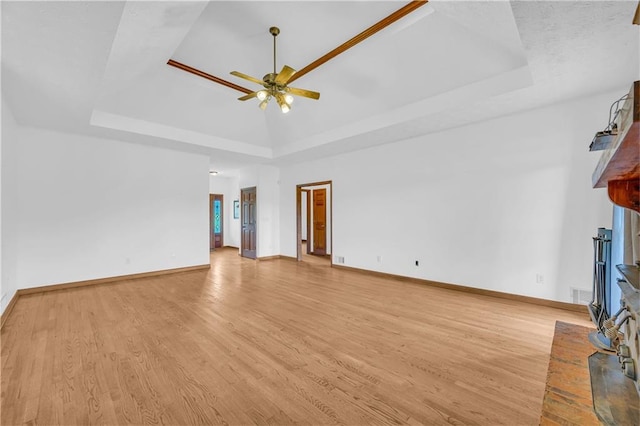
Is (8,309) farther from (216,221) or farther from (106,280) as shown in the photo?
(216,221)

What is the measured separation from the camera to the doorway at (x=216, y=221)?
389 inches

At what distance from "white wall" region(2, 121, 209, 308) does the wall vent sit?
6.65m

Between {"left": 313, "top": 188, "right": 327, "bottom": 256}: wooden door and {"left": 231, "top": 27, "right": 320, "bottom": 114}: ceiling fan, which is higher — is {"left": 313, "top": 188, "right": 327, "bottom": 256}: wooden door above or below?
below

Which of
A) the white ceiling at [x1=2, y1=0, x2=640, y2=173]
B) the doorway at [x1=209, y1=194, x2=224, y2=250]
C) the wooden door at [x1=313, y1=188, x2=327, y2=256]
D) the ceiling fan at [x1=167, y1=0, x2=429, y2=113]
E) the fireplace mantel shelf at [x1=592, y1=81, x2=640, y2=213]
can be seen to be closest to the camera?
the fireplace mantel shelf at [x1=592, y1=81, x2=640, y2=213]

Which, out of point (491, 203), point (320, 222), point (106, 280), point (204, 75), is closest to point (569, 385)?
point (491, 203)

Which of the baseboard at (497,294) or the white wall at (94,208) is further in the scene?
the white wall at (94,208)

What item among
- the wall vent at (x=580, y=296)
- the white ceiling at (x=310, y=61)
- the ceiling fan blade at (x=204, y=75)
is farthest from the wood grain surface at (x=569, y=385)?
the ceiling fan blade at (x=204, y=75)

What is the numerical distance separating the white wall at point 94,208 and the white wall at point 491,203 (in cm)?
385

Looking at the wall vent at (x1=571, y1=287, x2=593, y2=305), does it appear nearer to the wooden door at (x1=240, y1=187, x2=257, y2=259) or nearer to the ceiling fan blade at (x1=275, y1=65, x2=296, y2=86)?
the ceiling fan blade at (x1=275, y1=65, x2=296, y2=86)

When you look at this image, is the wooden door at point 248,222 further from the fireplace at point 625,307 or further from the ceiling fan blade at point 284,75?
the fireplace at point 625,307

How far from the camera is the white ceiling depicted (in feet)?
7.14

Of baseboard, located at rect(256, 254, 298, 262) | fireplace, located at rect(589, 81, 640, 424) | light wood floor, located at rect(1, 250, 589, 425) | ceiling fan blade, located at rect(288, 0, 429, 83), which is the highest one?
ceiling fan blade, located at rect(288, 0, 429, 83)

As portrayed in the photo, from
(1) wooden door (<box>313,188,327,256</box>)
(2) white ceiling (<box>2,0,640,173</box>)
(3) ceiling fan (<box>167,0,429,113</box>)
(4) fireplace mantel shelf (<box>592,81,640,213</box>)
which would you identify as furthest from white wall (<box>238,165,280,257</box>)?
(4) fireplace mantel shelf (<box>592,81,640,213</box>)

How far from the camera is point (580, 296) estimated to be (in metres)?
3.50
